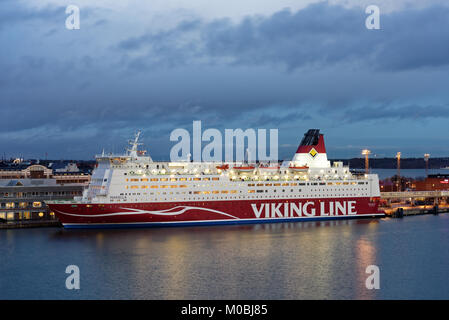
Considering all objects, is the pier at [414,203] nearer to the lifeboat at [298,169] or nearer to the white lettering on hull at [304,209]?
the white lettering on hull at [304,209]

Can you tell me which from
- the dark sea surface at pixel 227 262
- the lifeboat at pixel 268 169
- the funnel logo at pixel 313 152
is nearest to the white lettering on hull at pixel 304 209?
the dark sea surface at pixel 227 262

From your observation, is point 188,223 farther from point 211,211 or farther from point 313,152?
point 313,152

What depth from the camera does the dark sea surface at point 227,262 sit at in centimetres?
1571

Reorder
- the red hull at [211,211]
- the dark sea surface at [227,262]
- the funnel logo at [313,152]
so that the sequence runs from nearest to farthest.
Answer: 1. the dark sea surface at [227,262]
2. the red hull at [211,211]
3. the funnel logo at [313,152]

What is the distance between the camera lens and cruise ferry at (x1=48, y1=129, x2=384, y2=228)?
24578 mm

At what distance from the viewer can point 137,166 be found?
84.0ft

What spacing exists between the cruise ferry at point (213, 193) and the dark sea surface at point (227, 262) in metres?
0.82

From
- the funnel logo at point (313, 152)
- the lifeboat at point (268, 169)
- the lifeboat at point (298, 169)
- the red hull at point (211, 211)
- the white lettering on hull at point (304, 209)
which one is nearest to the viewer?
the red hull at point (211, 211)

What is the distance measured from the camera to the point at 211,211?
2592 centimetres

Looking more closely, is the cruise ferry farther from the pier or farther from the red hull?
the pier

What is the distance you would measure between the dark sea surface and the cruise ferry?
816 mm

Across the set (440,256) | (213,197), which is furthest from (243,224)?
(440,256)

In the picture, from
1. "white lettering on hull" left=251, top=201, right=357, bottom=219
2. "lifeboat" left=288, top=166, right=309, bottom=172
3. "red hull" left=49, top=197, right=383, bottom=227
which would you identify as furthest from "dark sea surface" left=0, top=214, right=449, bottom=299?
"lifeboat" left=288, top=166, right=309, bottom=172
